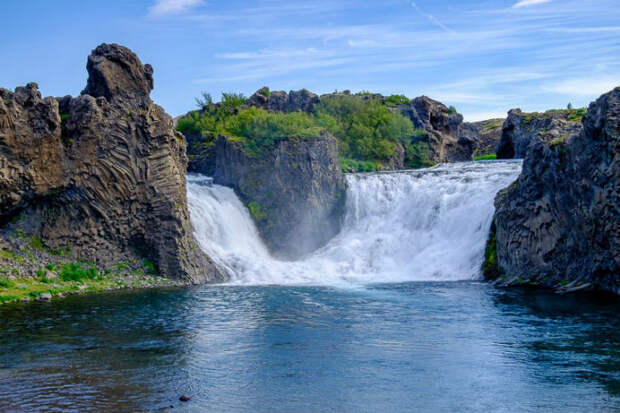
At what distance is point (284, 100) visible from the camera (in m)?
67.7

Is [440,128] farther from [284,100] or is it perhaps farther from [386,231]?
[386,231]

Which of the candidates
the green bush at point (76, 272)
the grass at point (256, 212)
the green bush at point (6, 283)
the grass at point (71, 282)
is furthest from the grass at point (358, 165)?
the green bush at point (6, 283)

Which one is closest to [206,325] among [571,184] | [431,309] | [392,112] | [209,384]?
[209,384]

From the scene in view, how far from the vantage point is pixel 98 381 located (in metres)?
14.6

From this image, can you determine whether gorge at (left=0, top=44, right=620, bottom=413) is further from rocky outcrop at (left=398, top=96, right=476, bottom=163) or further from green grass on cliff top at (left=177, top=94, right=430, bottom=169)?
rocky outcrop at (left=398, top=96, right=476, bottom=163)

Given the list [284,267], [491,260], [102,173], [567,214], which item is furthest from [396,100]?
[102,173]

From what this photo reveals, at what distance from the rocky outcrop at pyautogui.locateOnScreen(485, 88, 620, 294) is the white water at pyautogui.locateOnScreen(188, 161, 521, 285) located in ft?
10.9

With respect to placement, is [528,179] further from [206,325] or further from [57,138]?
[57,138]

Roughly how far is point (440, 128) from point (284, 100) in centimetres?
2036

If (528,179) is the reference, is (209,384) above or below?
below

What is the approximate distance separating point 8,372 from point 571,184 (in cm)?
2501

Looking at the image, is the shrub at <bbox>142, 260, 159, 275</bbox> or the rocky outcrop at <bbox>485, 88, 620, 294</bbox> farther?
the shrub at <bbox>142, 260, 159, 275</bbox>

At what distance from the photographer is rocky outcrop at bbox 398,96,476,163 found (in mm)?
69312

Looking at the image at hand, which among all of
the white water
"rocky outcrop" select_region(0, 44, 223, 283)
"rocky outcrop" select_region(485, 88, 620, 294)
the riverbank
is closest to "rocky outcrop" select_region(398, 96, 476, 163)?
the white water
